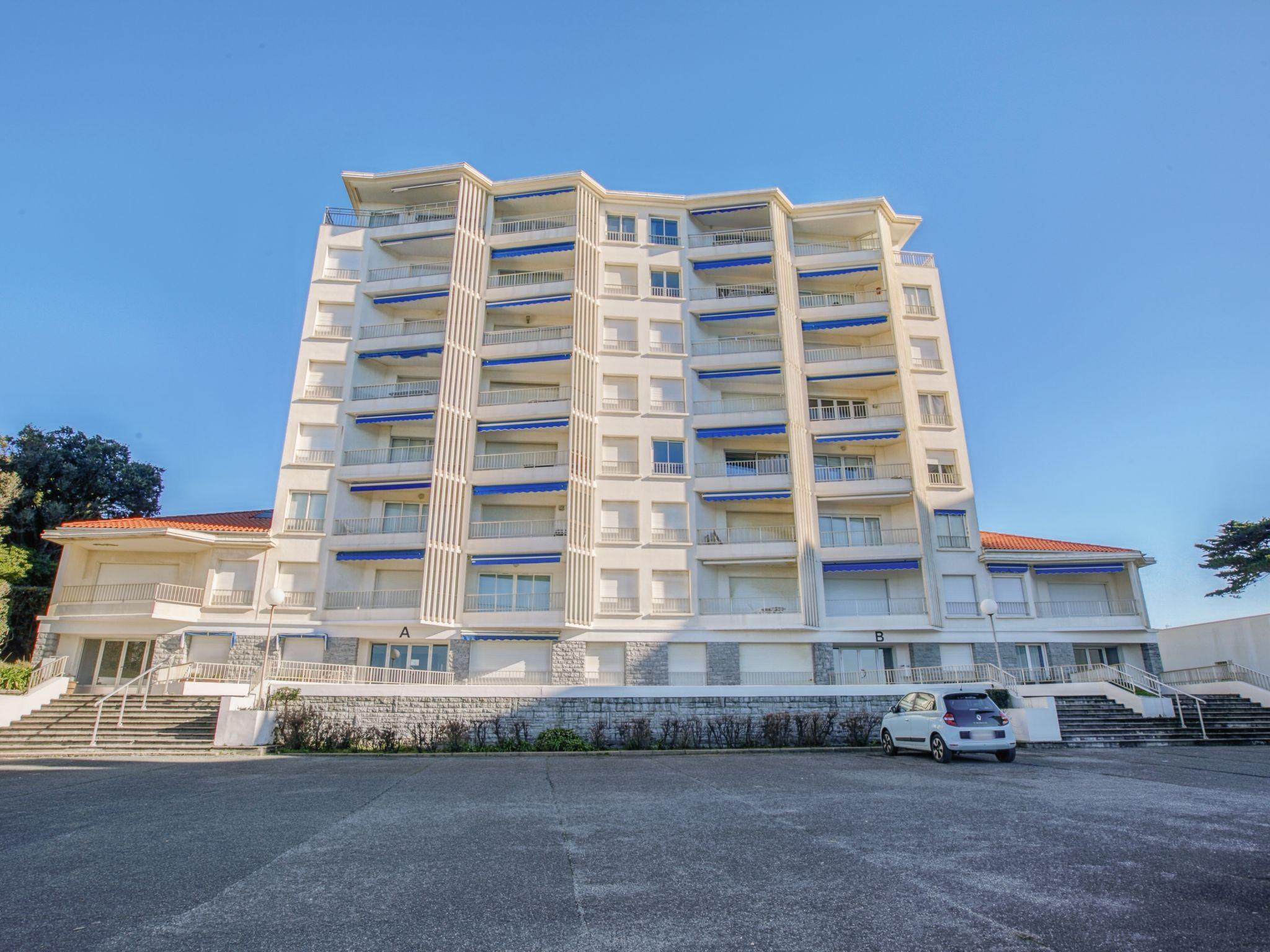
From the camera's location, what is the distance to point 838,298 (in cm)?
3559

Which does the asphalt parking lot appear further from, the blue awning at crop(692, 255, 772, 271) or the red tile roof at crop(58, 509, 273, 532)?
the blue awning at crop(692, 255, 772, 271)

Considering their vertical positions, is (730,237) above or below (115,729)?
above

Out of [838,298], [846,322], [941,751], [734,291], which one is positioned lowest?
[941,751]

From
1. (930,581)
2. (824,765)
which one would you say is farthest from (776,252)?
(824,765)

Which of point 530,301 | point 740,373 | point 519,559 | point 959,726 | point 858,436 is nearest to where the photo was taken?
point 959,726

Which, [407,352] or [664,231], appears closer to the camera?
[407,352]

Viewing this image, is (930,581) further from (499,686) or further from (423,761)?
(423,761)

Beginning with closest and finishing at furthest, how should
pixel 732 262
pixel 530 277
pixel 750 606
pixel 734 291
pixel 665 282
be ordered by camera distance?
pixel 750 606
pixel 732 262
pixel 665 282
pixel 530 277
pixel 734 291

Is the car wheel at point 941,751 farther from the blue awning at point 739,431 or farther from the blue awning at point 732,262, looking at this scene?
the blue awning at point 732,262

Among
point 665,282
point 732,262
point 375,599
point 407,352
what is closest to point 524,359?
point 407,352

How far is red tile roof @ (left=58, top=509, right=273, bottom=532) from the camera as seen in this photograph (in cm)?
2797

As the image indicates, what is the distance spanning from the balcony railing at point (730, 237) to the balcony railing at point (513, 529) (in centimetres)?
1566

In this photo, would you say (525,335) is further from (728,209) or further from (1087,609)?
(1087,609)

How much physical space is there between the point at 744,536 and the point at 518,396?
39.1 ft
